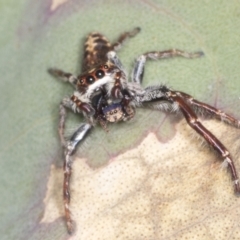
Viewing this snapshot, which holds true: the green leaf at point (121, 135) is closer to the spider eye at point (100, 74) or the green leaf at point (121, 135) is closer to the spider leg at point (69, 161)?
the spider leg at point (69, 161)

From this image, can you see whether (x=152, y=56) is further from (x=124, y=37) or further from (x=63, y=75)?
(x=63, y=75)

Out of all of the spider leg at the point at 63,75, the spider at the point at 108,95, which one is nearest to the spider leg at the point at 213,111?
the spider at the point at 108,95

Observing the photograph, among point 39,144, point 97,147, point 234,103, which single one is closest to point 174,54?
point 234,103

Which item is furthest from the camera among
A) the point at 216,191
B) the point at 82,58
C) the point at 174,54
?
the point at 82,58

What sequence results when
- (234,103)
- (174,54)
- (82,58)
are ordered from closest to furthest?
(234,103)
(174,54)
(82,58)

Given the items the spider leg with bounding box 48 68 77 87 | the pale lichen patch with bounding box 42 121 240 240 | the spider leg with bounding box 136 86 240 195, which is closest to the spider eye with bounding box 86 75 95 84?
the spider leg with bounding box 48 68 77 87

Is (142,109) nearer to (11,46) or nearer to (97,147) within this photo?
(97,147)

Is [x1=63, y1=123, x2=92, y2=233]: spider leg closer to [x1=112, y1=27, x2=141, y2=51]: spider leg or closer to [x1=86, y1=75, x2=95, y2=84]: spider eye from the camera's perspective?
[x1=86, y1=75, x2=95, y2=84]: spider eye
